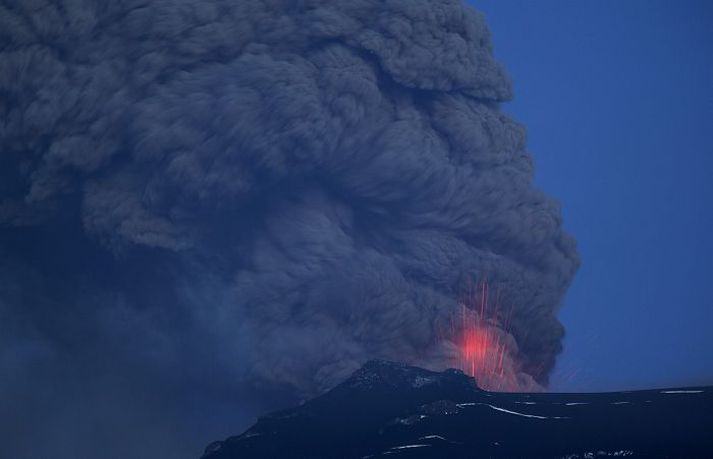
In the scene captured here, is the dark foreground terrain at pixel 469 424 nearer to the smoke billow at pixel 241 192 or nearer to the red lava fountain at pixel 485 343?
the smoke billow at pixel 241 192

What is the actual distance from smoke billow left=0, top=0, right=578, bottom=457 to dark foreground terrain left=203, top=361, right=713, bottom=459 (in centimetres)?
292

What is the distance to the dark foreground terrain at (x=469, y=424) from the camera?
36.7ft

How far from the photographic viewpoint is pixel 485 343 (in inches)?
730

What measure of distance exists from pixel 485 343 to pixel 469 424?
6241 mm

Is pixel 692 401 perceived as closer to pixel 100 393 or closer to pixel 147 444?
pixel 147 444

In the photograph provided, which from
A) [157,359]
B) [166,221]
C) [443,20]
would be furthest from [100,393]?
[443,20]

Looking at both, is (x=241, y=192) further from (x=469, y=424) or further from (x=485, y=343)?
(x=469, y=424)

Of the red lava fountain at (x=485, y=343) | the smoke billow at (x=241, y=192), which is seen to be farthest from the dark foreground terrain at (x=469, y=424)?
the red lava fountain at (x=485, y=343)

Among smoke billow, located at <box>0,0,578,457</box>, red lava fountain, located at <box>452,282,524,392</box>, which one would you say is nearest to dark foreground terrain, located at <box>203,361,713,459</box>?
smoke billow, located at <box>0,0,578,457</box>

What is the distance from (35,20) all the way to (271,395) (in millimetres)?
10569

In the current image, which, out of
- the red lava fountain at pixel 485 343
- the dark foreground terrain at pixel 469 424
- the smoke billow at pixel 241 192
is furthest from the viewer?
the red lava fountain at pixel 485 343

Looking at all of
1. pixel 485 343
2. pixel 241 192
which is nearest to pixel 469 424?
pixel 485 343

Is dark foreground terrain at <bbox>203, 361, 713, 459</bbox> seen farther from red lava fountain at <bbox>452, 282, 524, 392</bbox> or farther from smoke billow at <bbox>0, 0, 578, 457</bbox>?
red lava fountain at <bbox>452, 282, 524, 392</bbox>

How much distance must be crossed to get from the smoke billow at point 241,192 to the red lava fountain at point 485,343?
1.38ft
